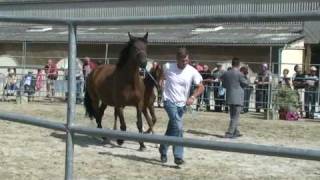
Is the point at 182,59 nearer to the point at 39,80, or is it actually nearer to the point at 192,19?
the point at 192,19

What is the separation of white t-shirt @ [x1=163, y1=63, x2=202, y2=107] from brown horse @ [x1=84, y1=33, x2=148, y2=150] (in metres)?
0.88

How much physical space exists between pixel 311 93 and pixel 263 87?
5.10 feet

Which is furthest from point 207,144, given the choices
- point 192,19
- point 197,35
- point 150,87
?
point 197,35

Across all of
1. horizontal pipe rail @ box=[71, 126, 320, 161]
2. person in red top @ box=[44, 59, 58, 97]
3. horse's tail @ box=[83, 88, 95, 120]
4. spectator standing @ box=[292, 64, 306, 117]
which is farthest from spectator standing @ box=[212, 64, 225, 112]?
horizontal pipe rail @ box=[71, 126, 320, 161]

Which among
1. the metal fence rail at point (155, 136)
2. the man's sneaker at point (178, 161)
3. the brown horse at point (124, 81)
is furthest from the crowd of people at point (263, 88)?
the metal fence rail at point (155, 136)

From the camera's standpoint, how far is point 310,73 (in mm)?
16797

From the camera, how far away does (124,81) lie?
34.1 feet

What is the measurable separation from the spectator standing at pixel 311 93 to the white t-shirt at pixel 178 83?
823 centimetres

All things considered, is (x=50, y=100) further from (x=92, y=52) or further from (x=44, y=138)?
(x=44, y=138)

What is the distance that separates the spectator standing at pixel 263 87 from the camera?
17312mm

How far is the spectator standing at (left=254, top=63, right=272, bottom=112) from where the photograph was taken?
17.3 meters

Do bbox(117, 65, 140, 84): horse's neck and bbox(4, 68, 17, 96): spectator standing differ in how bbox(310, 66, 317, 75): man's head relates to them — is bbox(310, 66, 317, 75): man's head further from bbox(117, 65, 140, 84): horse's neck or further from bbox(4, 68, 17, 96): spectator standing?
bbox(4, 68, 17, 96): spectator standing

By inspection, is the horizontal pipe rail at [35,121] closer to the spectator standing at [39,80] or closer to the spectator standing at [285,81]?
the spectator standing at [285,81]

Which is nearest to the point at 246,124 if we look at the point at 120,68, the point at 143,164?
the point at 120,68
